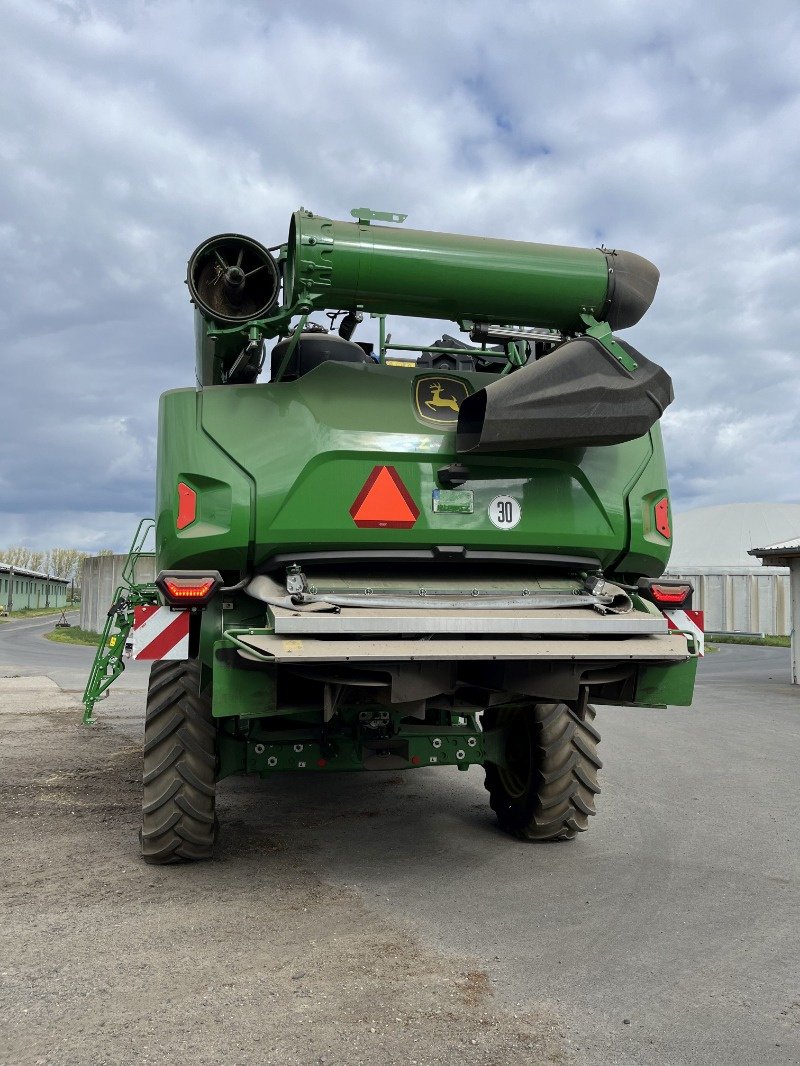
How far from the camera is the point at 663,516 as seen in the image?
Result: 4824 millimetres

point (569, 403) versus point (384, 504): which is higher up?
point (569, 403)

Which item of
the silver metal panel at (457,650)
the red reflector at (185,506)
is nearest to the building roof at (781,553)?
the silver metal panel at (457,650)

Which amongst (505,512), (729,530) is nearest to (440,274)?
(505,512)

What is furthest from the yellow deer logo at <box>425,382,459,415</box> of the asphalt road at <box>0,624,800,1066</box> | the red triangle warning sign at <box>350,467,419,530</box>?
the asphalt road at <box>0,624,800,1066</box>

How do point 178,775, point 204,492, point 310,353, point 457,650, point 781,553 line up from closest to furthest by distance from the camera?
point 457,650 → point 204,492 → point 178,775 → point 310,353 → point 781,553

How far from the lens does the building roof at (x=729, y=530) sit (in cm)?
6731

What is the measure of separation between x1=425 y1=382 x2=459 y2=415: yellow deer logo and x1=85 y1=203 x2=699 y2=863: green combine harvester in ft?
0.04

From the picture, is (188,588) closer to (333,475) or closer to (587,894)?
(333,475)

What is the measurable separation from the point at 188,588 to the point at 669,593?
2602 millimetres

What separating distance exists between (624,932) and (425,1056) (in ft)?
4.65

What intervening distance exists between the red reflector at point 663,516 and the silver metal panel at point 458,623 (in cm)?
83

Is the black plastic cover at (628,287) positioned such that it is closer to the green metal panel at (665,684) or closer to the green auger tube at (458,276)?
the green auger tube at (458,276)

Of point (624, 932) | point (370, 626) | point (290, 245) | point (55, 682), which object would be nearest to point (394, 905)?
point (624, 932)

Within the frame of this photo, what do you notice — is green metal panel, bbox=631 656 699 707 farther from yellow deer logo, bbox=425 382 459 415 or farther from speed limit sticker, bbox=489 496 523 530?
yellow deer logo, bbox=425 382 459 415
